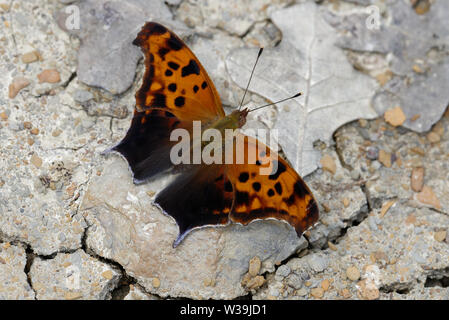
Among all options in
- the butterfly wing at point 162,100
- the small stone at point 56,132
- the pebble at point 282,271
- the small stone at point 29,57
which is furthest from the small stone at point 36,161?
the pebble at point 282,271

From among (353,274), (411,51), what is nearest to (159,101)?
(353,274)

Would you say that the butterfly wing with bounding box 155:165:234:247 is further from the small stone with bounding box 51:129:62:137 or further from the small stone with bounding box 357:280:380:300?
the small stone with bounding box 357:280:380:300

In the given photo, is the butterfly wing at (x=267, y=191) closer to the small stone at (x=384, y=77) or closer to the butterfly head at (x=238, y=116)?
the butterfly head at (x=238, y=116)

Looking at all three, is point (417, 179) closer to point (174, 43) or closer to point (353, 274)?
point (353, 274)

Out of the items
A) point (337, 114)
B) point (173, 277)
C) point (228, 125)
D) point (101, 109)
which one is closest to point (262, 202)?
point (228, 125)

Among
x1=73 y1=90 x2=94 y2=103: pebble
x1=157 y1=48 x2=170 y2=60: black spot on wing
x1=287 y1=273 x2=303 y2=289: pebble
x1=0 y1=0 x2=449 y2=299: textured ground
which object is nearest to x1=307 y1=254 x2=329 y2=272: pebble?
x1=0 y1=0 x2=449 y2=299: textured ground

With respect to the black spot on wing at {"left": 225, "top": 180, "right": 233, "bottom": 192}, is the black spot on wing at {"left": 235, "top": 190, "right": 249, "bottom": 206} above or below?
below
